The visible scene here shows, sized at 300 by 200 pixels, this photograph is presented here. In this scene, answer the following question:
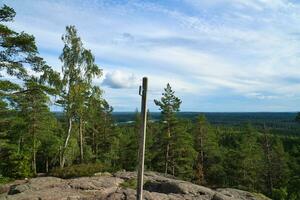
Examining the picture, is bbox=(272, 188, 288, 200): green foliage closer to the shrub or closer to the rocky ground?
the rocky ground

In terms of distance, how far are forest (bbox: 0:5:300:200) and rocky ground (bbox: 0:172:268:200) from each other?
5.33ft

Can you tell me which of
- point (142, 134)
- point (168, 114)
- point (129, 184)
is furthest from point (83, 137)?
point (142, 134)

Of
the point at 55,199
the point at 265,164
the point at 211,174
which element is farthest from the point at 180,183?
the point at 211,174

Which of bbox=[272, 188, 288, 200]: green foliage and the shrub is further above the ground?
the shrub

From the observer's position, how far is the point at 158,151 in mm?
43375

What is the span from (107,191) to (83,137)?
2184cm

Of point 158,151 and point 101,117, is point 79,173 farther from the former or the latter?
point 101,117

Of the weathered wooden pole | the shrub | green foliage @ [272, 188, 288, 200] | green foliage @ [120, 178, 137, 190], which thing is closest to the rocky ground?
green foliage @ [120, 178, 137, 190]

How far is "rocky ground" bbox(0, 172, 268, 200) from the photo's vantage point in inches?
704

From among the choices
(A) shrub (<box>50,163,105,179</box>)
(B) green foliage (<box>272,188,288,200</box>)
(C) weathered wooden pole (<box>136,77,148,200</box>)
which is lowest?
(B) green foliage (<box>272,188,288,200</box>)

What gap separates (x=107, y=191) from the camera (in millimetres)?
19453

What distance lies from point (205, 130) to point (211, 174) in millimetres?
11227

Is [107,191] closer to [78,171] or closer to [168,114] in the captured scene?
[78,171]

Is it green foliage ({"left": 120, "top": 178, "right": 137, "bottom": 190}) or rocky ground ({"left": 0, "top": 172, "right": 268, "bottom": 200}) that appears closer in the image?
rocky ground ({"left": 0, "top": 172, "right": 268, "bottom": 200})
